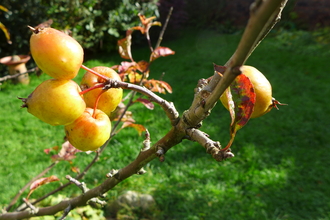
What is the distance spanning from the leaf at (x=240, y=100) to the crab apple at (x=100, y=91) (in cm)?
31

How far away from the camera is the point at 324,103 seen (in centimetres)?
407

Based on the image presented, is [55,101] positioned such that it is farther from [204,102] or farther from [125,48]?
[125,48]

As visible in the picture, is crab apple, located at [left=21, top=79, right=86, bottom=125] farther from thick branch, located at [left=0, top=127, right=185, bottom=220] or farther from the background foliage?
the background foliage

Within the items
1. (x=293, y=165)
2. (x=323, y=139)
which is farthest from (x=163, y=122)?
(x=323, y=139)

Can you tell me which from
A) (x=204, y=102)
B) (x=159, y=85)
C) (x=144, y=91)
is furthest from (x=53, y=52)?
(x=159, y=85)

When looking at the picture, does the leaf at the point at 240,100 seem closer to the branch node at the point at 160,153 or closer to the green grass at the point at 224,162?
the branch node at the point at 160,153

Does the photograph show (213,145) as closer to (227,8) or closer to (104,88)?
(104,88)

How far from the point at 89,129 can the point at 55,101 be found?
12 cm

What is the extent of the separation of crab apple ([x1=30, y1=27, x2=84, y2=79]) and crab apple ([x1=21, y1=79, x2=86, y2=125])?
30 mm

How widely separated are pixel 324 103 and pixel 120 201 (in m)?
3.08

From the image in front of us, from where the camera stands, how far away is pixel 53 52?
1.89 ft

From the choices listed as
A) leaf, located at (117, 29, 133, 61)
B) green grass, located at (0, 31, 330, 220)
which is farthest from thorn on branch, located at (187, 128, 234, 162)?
green grass, located at (0, 31, 330, 220)

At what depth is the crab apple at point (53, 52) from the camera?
58cm

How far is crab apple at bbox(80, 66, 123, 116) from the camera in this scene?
27.4 inches
